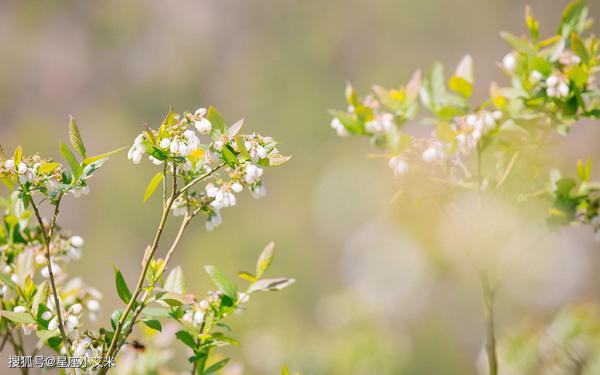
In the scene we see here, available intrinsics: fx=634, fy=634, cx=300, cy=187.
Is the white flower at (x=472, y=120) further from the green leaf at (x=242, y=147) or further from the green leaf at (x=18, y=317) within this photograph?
the green leaf at (x=18, y=317)

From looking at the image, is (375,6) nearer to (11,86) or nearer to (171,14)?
(171,14)

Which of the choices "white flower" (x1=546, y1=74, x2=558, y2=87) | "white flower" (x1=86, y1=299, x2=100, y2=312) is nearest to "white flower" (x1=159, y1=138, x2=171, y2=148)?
"white flower" (x1=86, y1=299, x2=100, y2=312)

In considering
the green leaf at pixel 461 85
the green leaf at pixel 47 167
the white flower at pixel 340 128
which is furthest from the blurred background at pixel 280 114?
the green leaf at pixel 47 167

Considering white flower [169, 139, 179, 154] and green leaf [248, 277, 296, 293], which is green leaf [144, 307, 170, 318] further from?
white flower [169, 139, 179, 154]

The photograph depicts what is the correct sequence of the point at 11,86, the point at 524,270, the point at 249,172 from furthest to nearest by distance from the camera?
the point at 11,86 < the point at 524,270 < the point at 249,172

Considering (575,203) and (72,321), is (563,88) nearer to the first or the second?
(575,203)

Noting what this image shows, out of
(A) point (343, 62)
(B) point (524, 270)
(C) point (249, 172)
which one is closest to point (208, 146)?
(C) point (249, 172)
